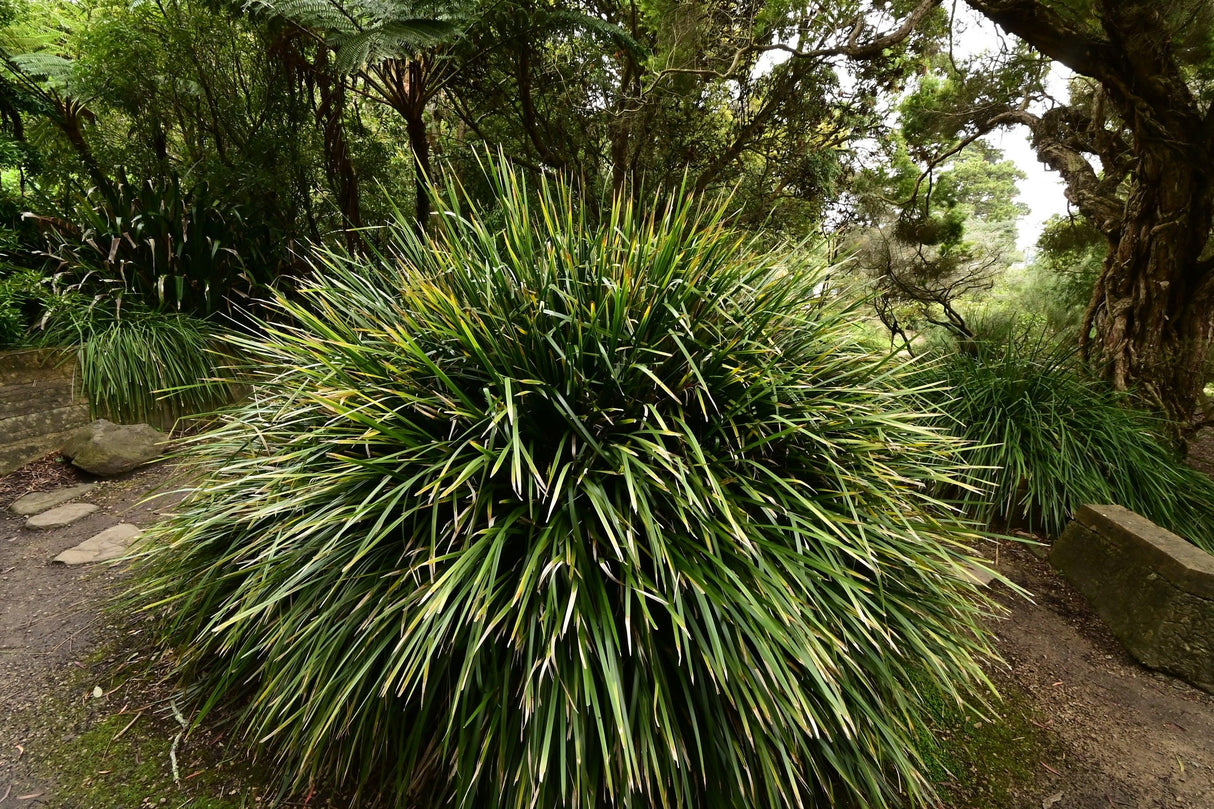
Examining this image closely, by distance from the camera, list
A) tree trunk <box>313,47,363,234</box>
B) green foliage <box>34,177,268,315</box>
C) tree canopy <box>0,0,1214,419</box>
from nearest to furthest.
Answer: tree canopy <box>0,0,1214,419</box>
green foliage <box>34,177,268,315</box>
tree trunk <box>313,47,363,234</box>

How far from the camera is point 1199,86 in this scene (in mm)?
3611

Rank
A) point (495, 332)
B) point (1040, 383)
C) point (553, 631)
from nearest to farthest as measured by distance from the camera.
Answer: point (553, 631), point (495, 332), point (1040, 383)

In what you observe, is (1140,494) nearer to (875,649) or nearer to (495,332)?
(875,649)

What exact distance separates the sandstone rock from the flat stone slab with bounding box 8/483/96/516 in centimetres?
13

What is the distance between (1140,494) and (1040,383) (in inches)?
28.3

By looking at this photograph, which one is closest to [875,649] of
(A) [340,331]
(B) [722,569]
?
(B) [722,569]

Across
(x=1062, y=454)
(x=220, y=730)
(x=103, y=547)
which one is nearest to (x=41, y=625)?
(x=103, y=547)

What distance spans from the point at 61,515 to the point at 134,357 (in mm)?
1140

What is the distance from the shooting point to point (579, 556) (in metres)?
1.16

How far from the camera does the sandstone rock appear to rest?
9.64 feet

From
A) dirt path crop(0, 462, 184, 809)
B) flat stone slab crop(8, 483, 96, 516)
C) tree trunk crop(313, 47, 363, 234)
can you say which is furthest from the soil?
tree trunk crop(313, 47, 363, 234)

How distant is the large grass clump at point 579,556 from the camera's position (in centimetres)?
107

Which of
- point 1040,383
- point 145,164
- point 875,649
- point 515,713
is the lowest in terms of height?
point 515,713

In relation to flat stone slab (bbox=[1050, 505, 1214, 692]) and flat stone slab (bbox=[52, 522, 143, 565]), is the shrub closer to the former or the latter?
flat stone slab (bbox=[52, 522, 143, 565])
